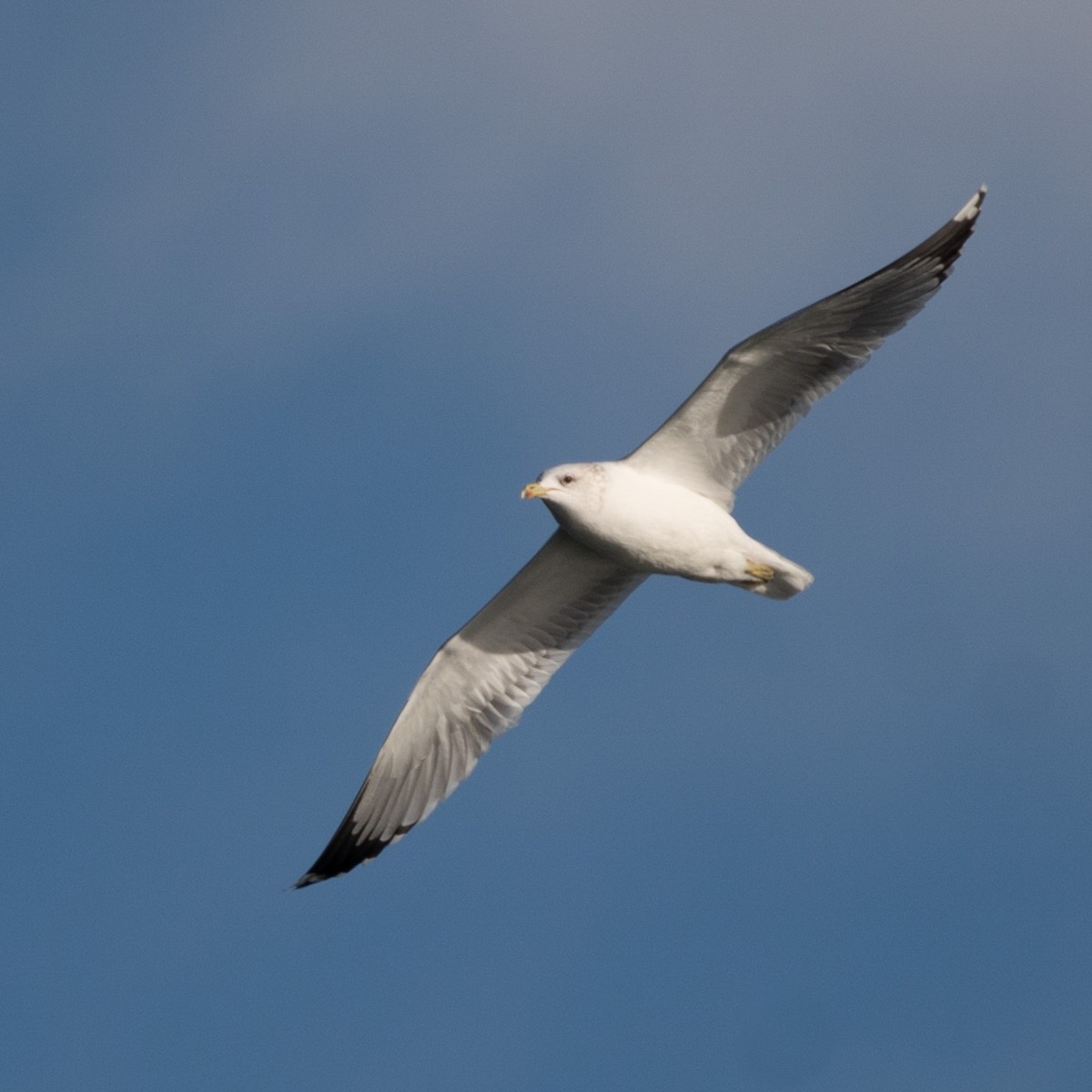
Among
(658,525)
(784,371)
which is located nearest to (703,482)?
(658,525)

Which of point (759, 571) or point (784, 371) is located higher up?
point (784, 371)

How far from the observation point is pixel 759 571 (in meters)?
13.1

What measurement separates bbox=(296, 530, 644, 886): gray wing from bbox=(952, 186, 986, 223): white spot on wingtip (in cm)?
349

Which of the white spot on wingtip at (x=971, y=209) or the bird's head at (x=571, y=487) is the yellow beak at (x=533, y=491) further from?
the white spot on wingtip at (x=971, y=209)

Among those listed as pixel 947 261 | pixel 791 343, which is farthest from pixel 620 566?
pixel 947 261

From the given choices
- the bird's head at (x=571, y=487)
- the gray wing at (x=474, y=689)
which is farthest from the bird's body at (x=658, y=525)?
the gray wing at (x=474, y=689)

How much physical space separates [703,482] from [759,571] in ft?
2.57

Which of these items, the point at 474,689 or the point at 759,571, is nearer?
the point at 759,571

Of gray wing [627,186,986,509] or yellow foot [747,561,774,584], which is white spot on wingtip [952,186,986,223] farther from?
yellow foot [747,561,774,584]

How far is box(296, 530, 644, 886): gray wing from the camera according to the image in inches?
562

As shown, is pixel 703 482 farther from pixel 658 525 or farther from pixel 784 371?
pixel 784 371

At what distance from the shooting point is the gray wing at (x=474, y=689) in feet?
46.9

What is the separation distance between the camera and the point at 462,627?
1420cm

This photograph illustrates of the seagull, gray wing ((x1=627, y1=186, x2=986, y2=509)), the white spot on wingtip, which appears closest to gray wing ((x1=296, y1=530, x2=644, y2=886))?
the seagull
